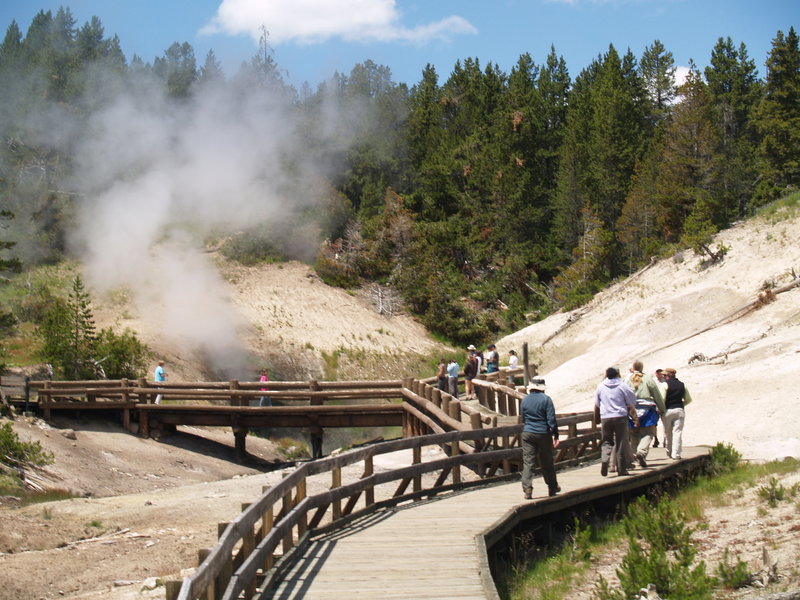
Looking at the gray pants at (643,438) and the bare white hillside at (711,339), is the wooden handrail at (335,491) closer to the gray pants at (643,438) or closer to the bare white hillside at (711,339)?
the gray pants at (643,438)

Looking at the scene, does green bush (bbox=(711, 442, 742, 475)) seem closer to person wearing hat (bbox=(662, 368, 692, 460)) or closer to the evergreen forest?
person wearing hat (bbox=(662, 368, 692, 460))

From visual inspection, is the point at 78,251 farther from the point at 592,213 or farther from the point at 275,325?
the point at 592,213

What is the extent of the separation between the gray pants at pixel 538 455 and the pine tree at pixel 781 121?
37.3 meters

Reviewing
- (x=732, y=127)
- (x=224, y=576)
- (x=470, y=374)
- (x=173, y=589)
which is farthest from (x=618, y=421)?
(x=732, y=127)

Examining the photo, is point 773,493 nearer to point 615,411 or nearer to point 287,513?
point 615,411

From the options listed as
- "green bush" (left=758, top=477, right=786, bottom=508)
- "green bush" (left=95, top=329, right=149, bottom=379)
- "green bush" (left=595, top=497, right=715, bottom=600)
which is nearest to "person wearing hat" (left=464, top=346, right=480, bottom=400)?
"green bush" (left=95, top=329, right=149, bottom=379)

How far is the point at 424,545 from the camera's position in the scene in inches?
377

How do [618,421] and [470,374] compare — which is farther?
[470,374]

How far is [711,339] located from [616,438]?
16254 mm

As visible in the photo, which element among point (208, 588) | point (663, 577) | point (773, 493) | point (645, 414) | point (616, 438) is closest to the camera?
point (208, 588)

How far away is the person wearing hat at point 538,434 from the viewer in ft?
38.4

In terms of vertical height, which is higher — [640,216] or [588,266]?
[640,216]

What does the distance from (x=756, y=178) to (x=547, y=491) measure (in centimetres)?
4119

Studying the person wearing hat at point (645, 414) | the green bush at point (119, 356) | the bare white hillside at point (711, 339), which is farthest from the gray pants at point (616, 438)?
the green bush at point (119, 356)
